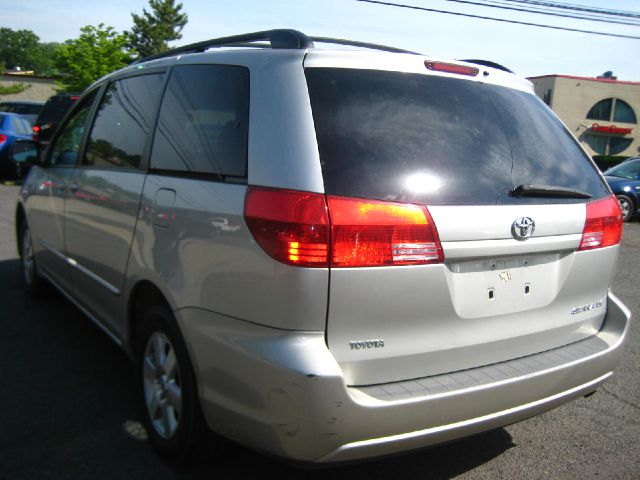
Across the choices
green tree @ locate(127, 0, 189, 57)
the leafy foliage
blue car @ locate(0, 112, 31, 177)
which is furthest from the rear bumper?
the leafy foliage

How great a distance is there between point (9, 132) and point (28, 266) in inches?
426

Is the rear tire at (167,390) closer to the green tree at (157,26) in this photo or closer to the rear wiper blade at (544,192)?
the rear wiper blade at (544,192)

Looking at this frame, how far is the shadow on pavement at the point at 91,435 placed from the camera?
119 inches

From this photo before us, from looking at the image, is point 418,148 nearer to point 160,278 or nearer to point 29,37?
point 160,278

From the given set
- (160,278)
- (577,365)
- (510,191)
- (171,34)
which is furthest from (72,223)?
(171,34)

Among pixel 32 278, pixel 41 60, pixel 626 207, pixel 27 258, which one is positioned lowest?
pixel 626 207

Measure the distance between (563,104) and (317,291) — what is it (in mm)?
48632

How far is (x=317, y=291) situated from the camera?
230 centimetres

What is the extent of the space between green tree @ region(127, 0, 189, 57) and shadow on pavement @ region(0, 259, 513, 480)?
6967 centimetres

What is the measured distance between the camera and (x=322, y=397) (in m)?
2.25

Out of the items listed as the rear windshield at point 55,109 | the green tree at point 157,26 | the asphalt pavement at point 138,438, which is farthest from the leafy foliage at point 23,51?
the asphalt pavement at point 138,438

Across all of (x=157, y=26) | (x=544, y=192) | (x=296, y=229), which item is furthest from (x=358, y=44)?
(x=157, y=26)

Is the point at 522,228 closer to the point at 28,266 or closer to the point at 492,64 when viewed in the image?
the point at 492,64

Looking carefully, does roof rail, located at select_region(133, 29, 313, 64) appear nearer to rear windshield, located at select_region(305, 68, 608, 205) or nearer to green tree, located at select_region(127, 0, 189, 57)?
rear windshield, located at select_region(305, 68, 608, 205)
